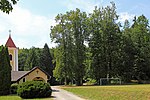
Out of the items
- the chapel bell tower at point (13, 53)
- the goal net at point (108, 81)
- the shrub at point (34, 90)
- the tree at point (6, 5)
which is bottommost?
the shrub at point (34, 90)

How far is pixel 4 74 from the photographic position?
42.2 metres

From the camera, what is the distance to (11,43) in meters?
62.2

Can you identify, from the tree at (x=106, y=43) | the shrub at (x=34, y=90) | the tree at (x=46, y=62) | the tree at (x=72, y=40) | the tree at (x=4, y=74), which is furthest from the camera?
the tree at (x=46, y=62)

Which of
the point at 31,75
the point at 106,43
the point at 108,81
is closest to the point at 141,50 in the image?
the point at 106,43

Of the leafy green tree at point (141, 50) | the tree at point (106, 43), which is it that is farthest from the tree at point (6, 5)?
the leafy green tree at point (141, 50)

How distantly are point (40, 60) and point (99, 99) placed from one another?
62.0m

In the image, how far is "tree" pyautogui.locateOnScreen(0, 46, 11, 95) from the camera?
4146cm

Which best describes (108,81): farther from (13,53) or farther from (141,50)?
(13,53)

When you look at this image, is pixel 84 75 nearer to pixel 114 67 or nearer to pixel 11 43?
pixel 114 67

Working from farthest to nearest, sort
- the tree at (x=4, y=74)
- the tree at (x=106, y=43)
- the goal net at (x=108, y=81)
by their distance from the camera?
the tree at (x=106, y=43), the goal net at (x=108, y=81), the tree at (x=4, y=74)

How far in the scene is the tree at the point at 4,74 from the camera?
41456 millimetres

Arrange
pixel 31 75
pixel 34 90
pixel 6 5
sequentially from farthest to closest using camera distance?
1. pixel 31 75
2. pixel 34 90
3. pixel 6 5

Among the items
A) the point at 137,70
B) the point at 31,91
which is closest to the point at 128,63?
the point at 137,70

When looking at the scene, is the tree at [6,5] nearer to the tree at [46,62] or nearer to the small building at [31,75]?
the small building at [31,75]
